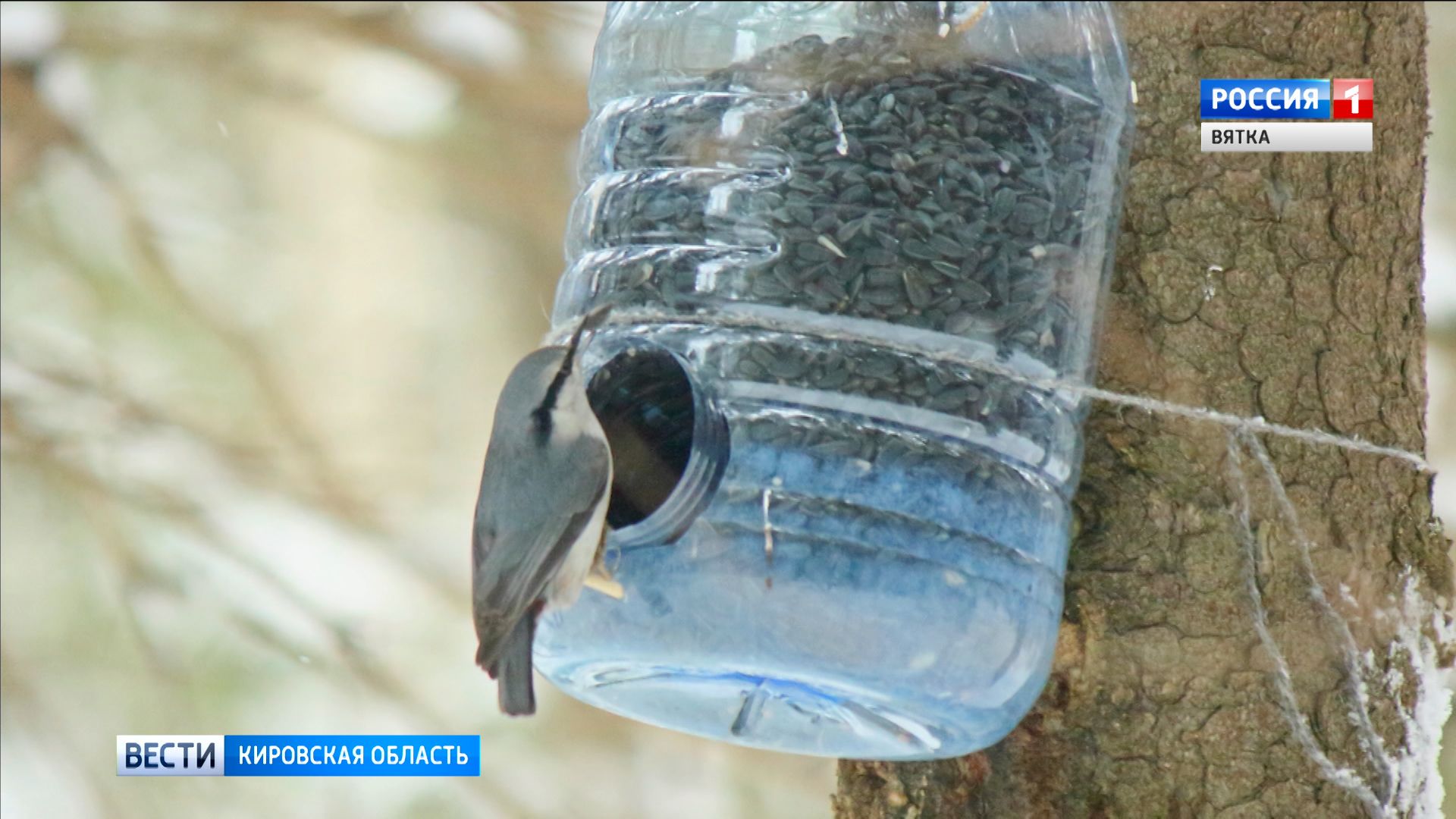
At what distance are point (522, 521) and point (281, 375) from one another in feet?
9.84

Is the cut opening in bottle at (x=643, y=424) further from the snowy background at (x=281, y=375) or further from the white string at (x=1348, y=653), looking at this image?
the snowy background at (x=281, y=375)

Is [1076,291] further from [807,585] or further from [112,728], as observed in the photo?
[112,728]

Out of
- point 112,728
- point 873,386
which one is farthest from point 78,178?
point 873,386

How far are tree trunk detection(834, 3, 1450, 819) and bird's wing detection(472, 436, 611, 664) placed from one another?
63 centimetres

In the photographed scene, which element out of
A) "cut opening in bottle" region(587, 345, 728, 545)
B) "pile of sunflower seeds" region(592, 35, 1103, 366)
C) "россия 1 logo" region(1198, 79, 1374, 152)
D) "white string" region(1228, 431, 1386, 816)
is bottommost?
"white string" region(1228, 431, 1386, 816)

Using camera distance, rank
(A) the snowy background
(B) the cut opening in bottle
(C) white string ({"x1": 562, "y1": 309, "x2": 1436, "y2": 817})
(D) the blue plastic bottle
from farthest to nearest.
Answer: (A) the snowy background, (B) the cut opening in bottle, (C) white string ({"x1": 562, "y1": 309, "x2": 1436, "y2": 817}), (D) the blue plastic bottle

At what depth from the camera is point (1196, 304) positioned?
7.61 ft

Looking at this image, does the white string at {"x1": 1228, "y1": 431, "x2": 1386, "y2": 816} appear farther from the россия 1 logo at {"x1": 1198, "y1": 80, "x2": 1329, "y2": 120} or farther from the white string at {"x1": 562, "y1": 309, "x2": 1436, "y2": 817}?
the россия 1 logo at {"x1": 1198, "y1": 80, "x2": 1329, "y2": 120}

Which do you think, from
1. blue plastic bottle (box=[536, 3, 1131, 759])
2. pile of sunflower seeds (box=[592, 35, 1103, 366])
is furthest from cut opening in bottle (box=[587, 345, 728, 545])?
pile of sunflower seeds (box=[592, 35, 1103, 366])

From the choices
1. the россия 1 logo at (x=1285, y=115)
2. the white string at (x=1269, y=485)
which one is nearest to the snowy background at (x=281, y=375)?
the россия 1 logo at (x=1285, y=115)

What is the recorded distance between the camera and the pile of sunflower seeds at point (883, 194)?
2.15 meters

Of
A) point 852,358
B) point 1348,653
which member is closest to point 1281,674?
point 1348,653

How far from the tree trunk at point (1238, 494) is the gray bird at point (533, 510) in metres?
0.60

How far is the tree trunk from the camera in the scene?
220cm
